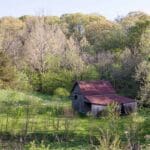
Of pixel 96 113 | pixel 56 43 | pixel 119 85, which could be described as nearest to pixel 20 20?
pixel 56 43

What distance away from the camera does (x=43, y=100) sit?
35.6 meters

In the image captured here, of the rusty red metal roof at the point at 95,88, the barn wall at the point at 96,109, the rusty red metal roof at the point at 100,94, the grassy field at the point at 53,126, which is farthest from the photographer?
the rusty red metal roof at the point at 95,88

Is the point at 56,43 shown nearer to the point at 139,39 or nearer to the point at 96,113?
the point at 139,39

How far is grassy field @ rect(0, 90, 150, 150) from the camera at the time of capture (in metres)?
21.2

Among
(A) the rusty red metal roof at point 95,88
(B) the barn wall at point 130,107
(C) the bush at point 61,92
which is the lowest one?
(C) the bush at point 61,92

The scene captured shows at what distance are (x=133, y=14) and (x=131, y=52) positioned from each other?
2414 cm

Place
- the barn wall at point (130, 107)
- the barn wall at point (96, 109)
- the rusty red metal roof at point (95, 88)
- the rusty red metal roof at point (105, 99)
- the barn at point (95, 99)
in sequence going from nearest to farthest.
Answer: the barn wall at point (96, 109) → the barn at point (95, 99) → the rusty red metal roof at point (105, 99) → the barn wall at point (130, 107) → the rusty red metal roof at point (95, 88)

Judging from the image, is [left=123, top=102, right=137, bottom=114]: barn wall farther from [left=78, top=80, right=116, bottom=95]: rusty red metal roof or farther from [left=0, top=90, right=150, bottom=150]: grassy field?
[left=78, top=80, right=116, bottom=95]: rusty red metal roof

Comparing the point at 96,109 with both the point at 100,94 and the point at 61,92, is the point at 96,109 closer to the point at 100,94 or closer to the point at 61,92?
the point at 100,94

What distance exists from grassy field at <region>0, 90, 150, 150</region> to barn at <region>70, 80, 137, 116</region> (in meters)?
0.85

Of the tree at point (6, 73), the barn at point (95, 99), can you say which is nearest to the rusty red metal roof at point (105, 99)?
the barn at point (95, 99)

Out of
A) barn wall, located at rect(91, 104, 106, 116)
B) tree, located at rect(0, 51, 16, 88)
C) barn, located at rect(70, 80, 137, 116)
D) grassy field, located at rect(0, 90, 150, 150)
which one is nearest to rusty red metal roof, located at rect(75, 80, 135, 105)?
barn, located at rect(70, 80, 137, 116)

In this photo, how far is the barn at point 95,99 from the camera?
102 feet

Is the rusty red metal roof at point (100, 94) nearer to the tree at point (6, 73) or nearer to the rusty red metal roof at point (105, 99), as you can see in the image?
the rusty red metal roof at point (105, 99)
